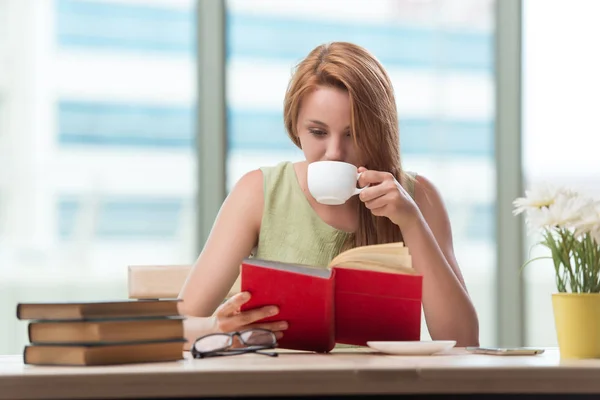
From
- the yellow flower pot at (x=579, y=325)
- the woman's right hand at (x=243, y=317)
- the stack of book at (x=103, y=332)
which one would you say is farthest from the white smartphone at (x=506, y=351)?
the stack of book at (x=103, y=332)

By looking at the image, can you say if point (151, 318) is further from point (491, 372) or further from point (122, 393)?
point (491, 372)

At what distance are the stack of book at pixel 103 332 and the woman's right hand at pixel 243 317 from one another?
162 mm

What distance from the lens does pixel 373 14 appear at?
3.36m

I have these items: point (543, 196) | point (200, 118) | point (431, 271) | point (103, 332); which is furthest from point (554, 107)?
point (103, 332)

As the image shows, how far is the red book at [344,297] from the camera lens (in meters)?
1.25

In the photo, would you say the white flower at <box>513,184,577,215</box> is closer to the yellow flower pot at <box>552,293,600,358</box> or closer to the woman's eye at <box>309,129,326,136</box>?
the yellow flower pot at <box>552,293,600,358</box>

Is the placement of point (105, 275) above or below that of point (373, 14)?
below

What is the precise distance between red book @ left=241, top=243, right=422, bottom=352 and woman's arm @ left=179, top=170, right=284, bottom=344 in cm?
44

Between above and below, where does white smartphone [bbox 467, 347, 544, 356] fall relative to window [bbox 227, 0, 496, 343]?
below

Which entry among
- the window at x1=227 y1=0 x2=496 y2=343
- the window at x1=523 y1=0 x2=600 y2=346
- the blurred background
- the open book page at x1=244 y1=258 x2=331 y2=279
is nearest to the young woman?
the open book page at x1=244 y1=258 x2=331 y2=279

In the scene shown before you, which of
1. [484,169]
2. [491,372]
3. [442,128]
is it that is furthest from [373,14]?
[491,372]

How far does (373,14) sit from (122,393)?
270cm

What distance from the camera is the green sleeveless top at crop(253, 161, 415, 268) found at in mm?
1926

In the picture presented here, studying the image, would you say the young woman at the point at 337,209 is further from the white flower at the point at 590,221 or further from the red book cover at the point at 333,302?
the white flower at the point at 590,221
